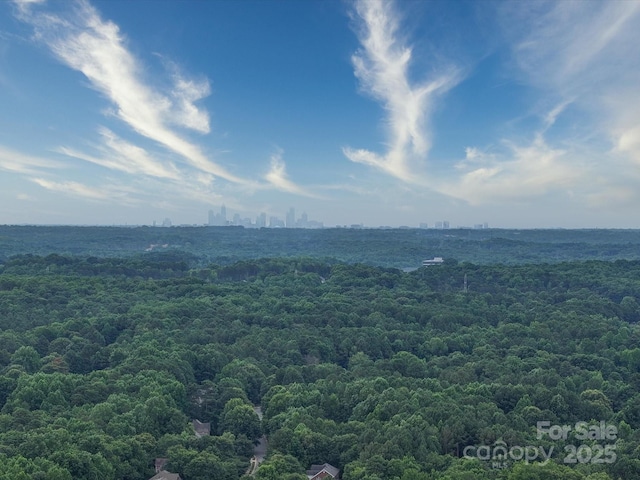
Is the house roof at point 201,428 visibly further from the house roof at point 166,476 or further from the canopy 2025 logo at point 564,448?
the canopy 2025 logo at point 564,448

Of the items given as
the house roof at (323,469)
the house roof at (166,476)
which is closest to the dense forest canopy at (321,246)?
the house roof at (323,469)

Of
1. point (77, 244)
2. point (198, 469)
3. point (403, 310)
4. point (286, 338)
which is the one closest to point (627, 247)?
point (403, 310)

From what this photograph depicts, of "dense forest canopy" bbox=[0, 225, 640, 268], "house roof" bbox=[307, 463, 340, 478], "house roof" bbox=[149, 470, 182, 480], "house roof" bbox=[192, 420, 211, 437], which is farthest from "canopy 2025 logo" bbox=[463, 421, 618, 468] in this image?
"dense forest canopy" bbox=[0, 225, 640, 268]

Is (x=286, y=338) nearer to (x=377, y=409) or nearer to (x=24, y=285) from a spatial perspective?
(x=377, y=409)

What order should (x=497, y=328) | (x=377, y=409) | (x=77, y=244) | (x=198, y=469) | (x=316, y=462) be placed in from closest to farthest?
(x=198, y=469) < (x=316, y=462) < (x=377, y=409) < (x=497, y=328) < (x=77, y=244)

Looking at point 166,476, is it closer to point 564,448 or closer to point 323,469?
point 323,469

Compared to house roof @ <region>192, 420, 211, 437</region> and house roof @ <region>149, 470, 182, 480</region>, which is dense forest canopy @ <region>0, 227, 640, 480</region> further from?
house roof @ <region>192, 420, 211, 437</region>

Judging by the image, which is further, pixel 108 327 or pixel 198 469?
pixel 108 327
